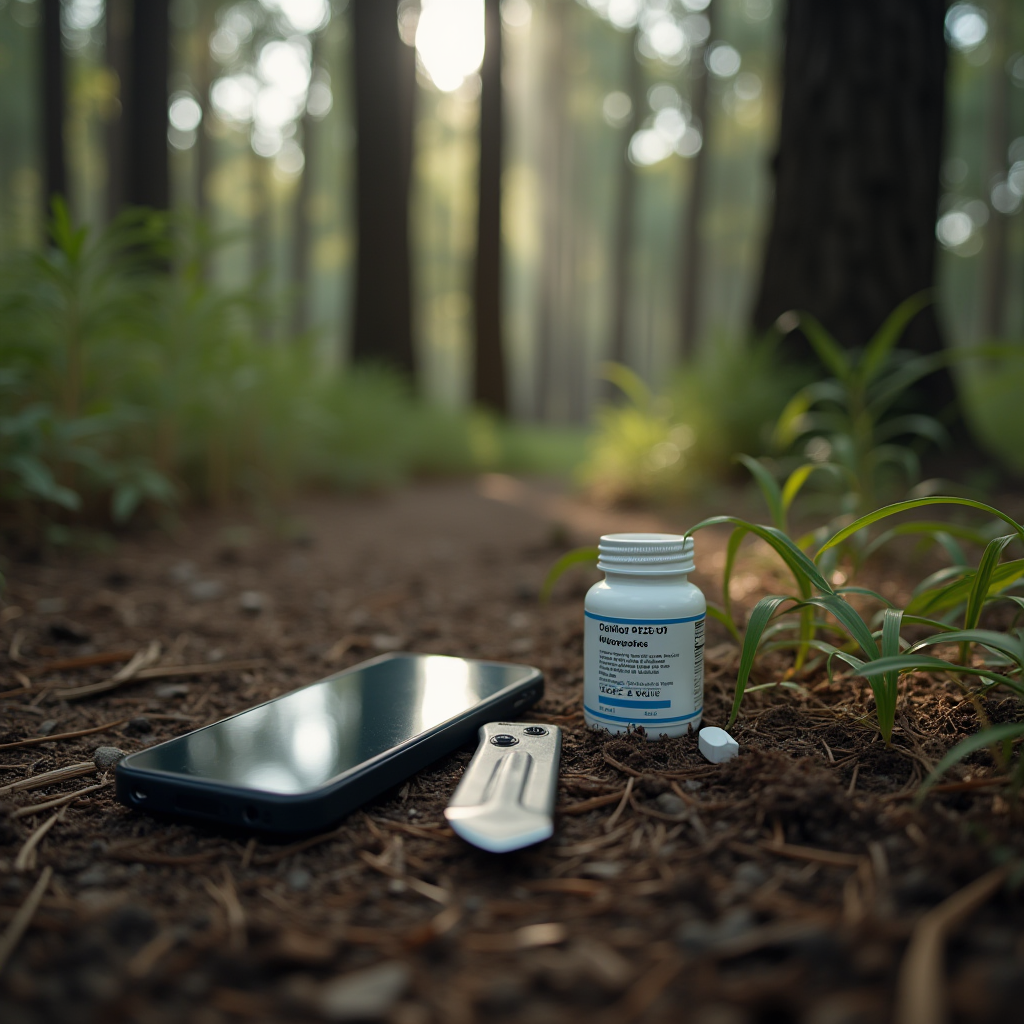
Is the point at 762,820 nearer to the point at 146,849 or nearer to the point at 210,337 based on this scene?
the point at 146,849

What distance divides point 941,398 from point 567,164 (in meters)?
21.6

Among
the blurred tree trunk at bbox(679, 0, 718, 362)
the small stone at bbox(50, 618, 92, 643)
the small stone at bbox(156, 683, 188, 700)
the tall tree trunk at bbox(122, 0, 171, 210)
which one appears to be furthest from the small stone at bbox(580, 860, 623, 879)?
the blurred tree trunk at bbox(679, 0, 718, 362)

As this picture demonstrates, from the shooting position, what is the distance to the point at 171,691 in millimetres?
1778

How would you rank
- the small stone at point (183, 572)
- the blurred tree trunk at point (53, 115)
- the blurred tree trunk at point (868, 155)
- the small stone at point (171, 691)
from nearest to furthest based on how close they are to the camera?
the small stone at point (171, 691) → the small stone at point (183, 572) → the blurred tree trunk at point (868, 155) → the blurred tree trunk at point (53, 115)

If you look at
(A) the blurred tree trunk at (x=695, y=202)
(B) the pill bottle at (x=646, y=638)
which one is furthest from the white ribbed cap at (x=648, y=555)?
(A) the blurred tree trunk at (x=695, y=202)

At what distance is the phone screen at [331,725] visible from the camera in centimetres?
120

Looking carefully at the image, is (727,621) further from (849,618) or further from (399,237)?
(399,237)

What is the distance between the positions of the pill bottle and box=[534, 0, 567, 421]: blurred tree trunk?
1998 cm

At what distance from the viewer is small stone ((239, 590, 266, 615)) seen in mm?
2428

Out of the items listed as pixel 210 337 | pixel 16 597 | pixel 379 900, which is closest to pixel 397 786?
pixel 379 900

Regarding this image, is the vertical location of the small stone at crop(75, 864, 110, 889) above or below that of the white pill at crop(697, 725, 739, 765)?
below

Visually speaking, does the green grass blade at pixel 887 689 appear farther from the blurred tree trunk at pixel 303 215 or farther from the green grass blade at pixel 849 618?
the blurred tree trunk at pixel 303 215

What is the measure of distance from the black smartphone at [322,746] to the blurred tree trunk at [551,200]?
65.1 feet

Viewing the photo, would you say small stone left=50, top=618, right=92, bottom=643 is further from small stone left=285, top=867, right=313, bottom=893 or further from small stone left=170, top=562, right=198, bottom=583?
small stone left=285, top=867, right=313, bottom=893
